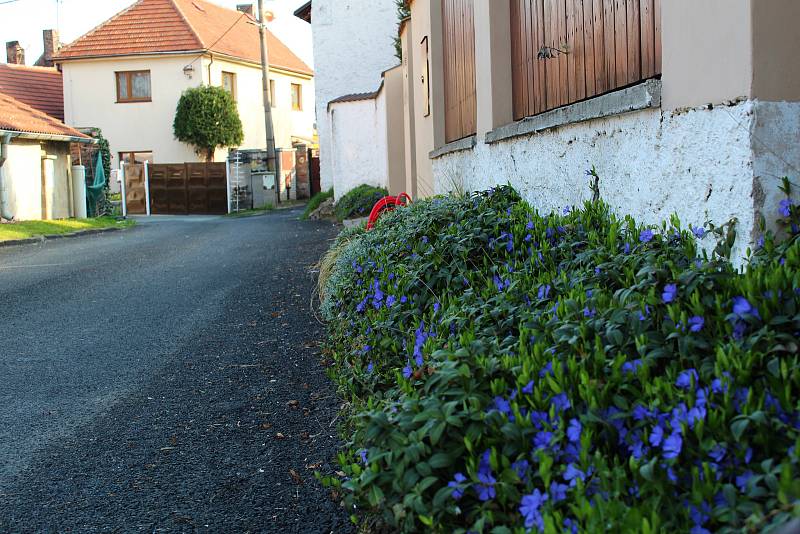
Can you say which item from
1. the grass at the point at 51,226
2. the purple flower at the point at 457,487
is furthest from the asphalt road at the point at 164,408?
the grass at the point at 51,226

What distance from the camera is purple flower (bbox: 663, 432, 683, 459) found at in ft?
7.03

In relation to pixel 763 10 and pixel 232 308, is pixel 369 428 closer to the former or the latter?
pixel 763 10

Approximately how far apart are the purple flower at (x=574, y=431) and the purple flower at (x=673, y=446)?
0.83 feet

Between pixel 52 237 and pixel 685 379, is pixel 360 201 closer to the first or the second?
pixel 52 237

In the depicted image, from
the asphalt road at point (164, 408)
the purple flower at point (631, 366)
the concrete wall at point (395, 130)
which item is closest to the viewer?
the purple flower at point (631, 366)

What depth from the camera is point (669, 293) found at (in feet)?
9.31

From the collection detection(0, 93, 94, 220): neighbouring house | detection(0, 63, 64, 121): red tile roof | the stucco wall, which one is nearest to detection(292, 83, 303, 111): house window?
detection(0, 63, 64, 121): red tile roof

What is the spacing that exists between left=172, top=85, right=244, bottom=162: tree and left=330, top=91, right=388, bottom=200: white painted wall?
13.8 m

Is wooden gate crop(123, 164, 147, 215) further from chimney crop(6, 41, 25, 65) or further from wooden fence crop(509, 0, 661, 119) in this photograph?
wooden fence crop(509, 0, 661, 119)

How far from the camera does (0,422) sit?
Result: 4508 mm

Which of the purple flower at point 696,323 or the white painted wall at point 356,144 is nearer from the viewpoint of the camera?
the purple flower at point 696,323

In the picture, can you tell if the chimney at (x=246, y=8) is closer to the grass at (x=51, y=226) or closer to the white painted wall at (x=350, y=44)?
the white painted wall at (x=350, y=44)

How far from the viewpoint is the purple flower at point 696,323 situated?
2.60 m

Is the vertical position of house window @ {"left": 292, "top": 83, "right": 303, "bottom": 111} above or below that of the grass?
above
